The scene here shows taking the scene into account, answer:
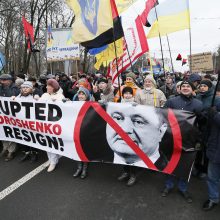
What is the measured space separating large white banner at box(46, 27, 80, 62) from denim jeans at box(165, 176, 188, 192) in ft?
24.1

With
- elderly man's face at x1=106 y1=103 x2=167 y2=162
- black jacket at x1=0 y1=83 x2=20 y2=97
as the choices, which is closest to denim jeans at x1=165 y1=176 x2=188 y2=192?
elderly man's face at x1=106 y1=103 x2=167 y2=162

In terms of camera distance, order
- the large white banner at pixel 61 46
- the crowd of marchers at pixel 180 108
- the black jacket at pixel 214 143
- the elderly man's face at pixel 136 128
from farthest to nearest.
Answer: the large white banner at pixel 61 46 < the elderly man's face at pixel 136 128 < the crowd of marchers at pixel 180 108 < the black jacket at pixel 214 143

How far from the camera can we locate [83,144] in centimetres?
443

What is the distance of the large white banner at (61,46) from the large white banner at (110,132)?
229 inches

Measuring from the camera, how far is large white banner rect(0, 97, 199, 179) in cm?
377

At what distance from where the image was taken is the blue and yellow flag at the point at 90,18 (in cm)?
484

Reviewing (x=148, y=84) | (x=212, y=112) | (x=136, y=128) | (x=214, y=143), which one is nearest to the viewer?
(x=212, y=112)

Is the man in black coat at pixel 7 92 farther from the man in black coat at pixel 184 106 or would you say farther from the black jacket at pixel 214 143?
the black jacket at pixel 214 143

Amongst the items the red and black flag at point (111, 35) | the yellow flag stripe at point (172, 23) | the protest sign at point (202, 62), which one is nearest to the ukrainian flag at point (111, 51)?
the red and black flag at point (111, 35)

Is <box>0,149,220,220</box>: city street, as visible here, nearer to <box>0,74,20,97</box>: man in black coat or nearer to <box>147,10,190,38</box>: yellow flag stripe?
<box>0,74,20,97</box>: man in black coat

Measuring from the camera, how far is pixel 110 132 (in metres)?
4.21

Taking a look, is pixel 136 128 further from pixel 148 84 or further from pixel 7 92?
pixel 7 92

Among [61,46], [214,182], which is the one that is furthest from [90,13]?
[61,46]

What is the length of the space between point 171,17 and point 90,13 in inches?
70.8
